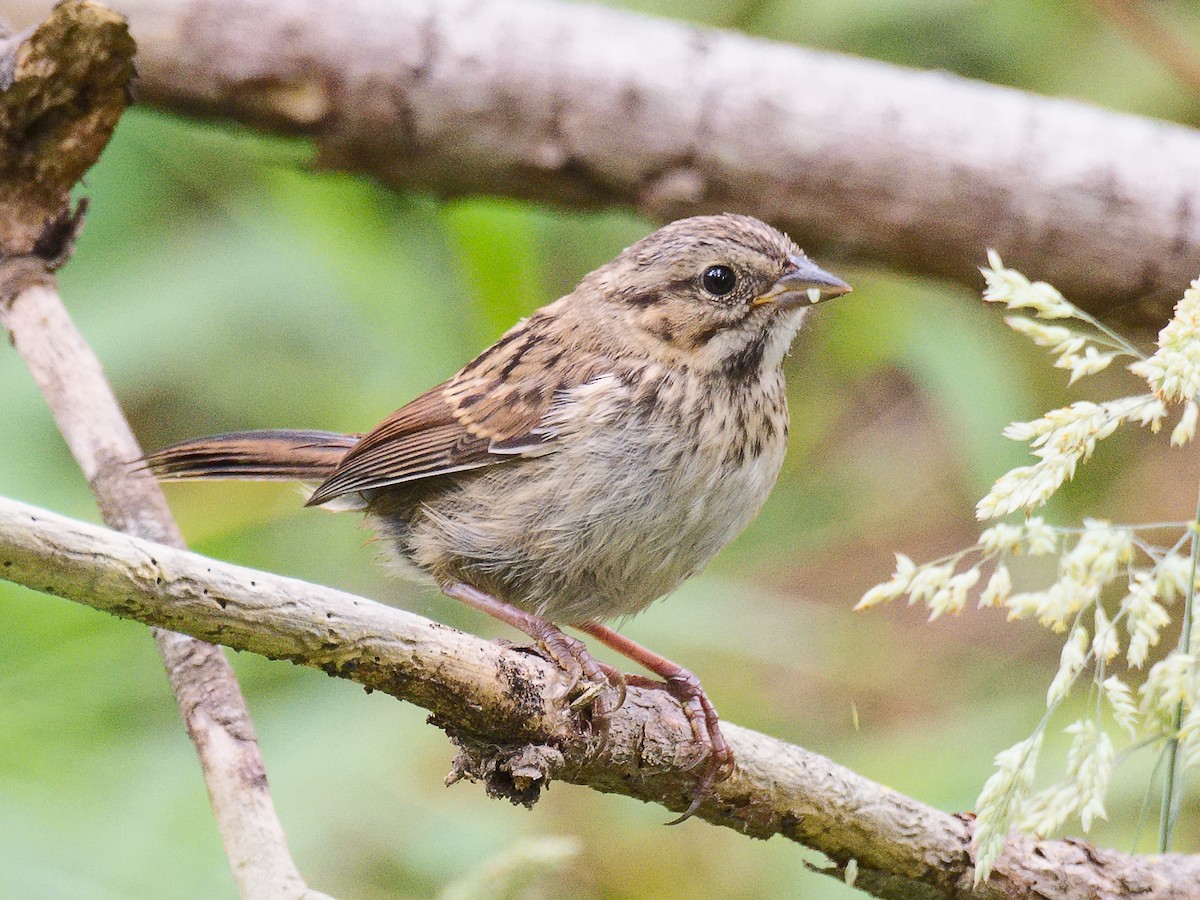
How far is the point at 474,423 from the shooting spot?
332 centimetres

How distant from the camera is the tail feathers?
3422 mm

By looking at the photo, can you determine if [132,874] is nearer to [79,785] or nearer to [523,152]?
[79,785]

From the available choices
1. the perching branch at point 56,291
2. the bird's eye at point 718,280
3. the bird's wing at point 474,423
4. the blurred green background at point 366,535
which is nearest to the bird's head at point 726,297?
the bird's eye at point 718,280

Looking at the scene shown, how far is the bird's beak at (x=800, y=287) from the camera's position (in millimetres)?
3141

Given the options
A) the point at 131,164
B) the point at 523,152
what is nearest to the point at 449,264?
the point at 523,152

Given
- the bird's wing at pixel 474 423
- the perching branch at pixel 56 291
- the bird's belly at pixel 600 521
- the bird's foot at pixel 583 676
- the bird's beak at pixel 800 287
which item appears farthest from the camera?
the bird's wing at pixel 474 423

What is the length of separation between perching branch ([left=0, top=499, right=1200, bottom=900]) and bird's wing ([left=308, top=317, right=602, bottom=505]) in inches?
28.5

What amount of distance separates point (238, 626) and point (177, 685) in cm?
87

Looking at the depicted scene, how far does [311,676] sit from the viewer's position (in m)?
3.79

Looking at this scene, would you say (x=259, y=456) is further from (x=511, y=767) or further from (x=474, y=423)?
(x=511, y=767)

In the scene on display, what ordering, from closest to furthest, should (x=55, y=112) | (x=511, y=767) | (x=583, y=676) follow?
(x=511, y=767), (x=583, y=676), (x=55, y=112)

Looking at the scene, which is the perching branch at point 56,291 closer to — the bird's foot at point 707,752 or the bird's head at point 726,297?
the bird's foot at point 707,752

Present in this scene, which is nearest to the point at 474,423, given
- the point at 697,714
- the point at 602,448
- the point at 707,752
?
the point at 602,448

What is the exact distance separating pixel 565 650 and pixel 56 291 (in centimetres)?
156
